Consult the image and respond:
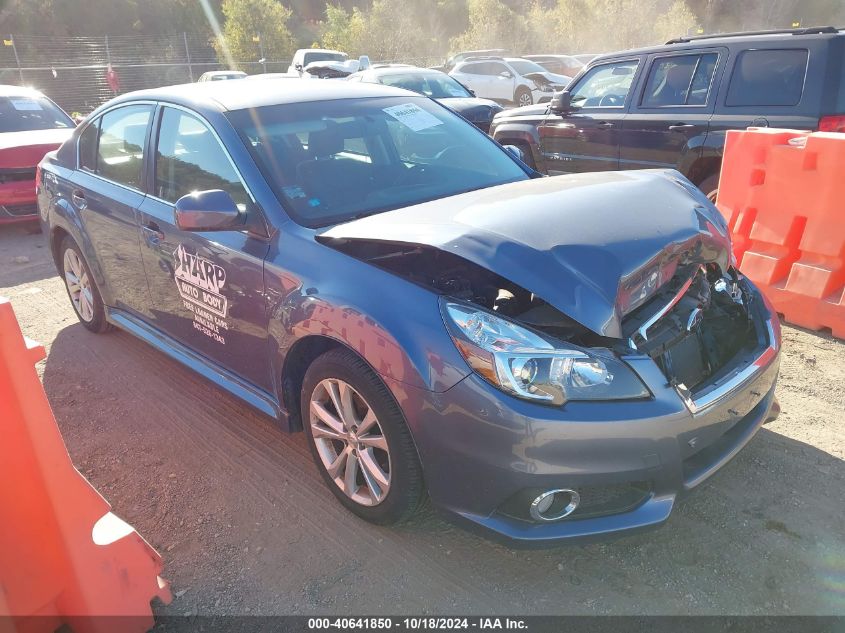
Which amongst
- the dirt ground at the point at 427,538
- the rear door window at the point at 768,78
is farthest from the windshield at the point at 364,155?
the rear door window at the point at 768,78

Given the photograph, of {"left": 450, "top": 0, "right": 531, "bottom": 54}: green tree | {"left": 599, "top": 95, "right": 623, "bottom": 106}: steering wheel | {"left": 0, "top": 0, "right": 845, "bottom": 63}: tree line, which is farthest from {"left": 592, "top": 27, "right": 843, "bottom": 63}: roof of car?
{"left": 450, "top": 0, "right": 531, "bottom": 54}: green tree

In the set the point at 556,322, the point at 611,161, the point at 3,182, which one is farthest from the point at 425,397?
the point at 3,182

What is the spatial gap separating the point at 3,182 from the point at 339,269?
716 centimetres

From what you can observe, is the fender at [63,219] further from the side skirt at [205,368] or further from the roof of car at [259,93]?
the roof of car at [259,93]

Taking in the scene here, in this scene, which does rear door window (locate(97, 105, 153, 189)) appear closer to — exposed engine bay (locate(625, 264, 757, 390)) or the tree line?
exposed engine bay (locate(625, 264, 757, 390))

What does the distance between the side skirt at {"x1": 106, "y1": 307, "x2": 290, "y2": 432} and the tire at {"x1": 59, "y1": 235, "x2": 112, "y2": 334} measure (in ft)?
1.11

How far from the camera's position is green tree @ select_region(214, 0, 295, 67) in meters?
36.5

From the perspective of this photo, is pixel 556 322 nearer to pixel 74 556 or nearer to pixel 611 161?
pixel 74 556

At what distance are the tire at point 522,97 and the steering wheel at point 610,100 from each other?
15037 millimetres

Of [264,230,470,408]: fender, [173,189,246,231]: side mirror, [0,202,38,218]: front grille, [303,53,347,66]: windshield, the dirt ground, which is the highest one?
[303,53,347,66]: windshield

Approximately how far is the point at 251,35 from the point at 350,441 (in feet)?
127

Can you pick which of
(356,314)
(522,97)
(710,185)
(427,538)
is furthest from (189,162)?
(522,97)

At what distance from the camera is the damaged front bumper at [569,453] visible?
2129 millimetres

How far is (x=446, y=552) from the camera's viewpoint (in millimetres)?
2625
